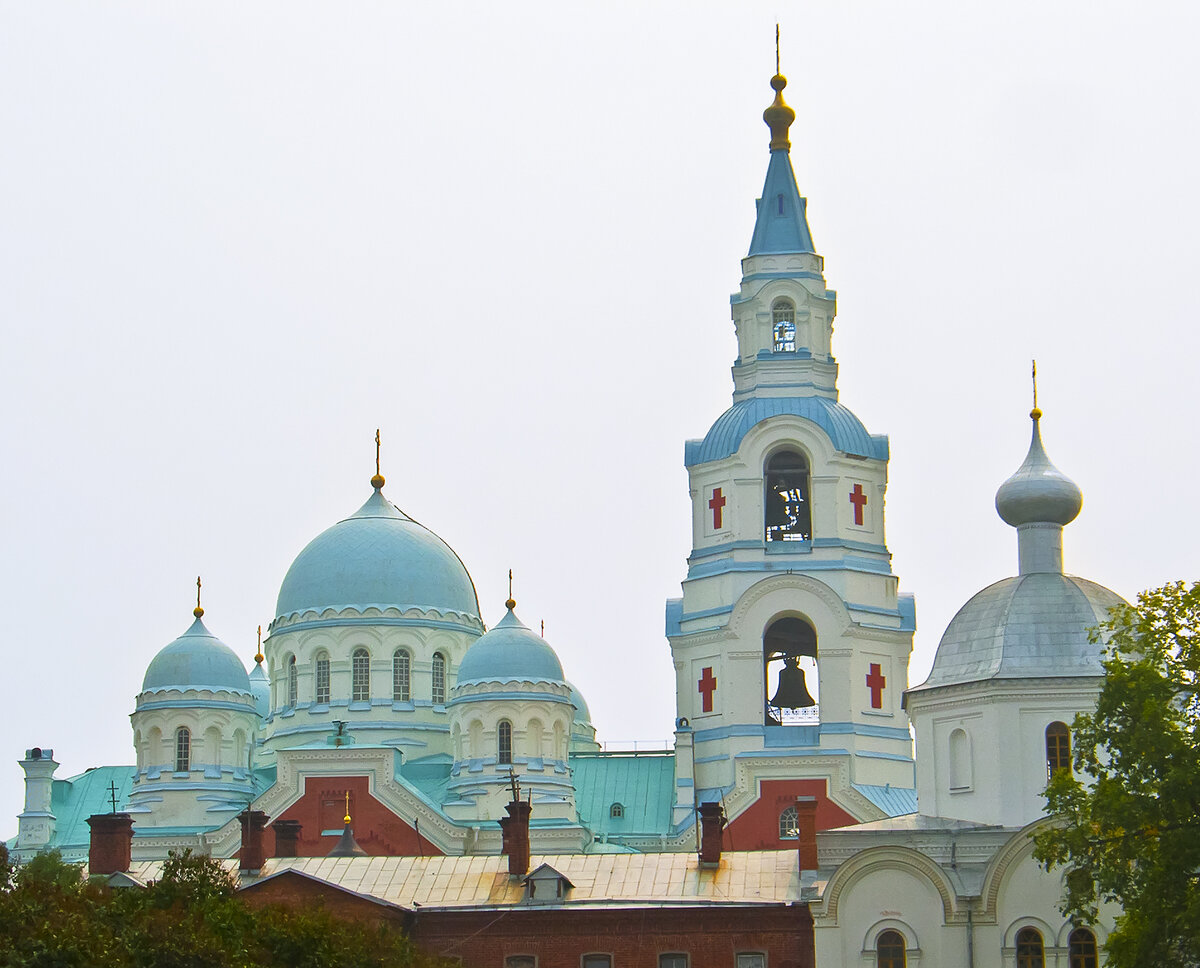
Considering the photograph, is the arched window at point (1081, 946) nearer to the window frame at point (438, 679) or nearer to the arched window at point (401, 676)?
the window frame at point (438, 679)

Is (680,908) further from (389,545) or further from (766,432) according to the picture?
(389,545)

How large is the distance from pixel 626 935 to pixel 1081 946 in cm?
713

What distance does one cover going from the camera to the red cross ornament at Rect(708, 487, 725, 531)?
5881 cm

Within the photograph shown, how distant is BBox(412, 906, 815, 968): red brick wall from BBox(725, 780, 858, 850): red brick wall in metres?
10.6

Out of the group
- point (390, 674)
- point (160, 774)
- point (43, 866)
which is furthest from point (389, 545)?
point (43, 866)

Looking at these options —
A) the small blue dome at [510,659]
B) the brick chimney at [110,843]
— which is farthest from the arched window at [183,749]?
the brick chimney at [110,843]

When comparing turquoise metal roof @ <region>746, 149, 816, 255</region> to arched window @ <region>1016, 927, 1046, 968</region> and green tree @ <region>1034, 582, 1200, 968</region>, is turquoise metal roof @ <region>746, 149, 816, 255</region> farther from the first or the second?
green tree @ <region>1034, 582, 1200, 968</region>

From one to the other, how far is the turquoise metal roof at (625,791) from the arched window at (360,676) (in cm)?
488

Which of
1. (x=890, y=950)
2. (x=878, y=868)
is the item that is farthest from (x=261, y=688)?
(x=890, y=950)

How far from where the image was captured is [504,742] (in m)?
59.2

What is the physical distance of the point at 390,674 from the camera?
62156 millimetres

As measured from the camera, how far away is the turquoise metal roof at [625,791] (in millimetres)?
59469

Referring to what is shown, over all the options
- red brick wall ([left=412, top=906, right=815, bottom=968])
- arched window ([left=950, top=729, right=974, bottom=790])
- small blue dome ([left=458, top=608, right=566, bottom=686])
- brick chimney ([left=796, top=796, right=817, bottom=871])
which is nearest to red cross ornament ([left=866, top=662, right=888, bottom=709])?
small blue dome ([left=458, top=608, right=566, bottom=686])

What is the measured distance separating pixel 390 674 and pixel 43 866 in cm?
1450
